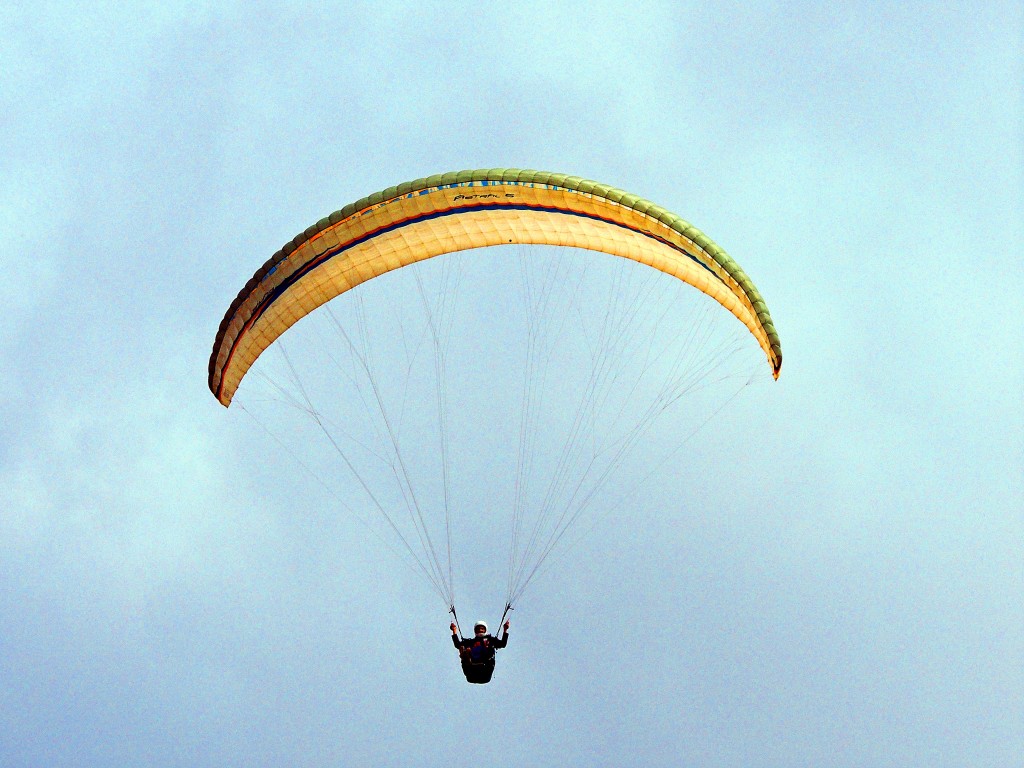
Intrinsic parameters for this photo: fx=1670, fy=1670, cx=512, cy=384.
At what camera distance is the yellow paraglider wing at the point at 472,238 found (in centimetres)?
3412

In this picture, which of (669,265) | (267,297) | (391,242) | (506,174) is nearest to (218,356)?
(267,297)

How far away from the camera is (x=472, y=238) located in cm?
3572

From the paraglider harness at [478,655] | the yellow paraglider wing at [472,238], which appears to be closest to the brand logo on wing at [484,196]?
the yellow paraglider wing at [472,238]

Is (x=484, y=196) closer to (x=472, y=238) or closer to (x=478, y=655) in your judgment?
(x=472, y=238)

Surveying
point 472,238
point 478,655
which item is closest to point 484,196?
point 472,238

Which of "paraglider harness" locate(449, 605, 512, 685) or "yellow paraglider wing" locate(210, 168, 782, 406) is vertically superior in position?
"yellow paraglider wing" locate(210, 168, 782, 406)

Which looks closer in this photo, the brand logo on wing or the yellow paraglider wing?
the yellow paraglider wing

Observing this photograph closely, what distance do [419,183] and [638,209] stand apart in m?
4.53

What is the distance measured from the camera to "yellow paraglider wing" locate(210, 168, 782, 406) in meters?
34.1

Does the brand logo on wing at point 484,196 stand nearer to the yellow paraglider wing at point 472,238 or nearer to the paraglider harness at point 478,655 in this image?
the yellow paraglider wing at point 472,238

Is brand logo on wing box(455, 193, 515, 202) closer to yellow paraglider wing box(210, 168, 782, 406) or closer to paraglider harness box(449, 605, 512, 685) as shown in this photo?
yellow paraglider wing box(210, 168, 782, 406)

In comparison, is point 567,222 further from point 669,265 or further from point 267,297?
point 267,297

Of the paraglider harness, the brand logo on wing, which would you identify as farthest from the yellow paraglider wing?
the paraglider harness

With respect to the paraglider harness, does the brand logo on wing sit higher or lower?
higher
